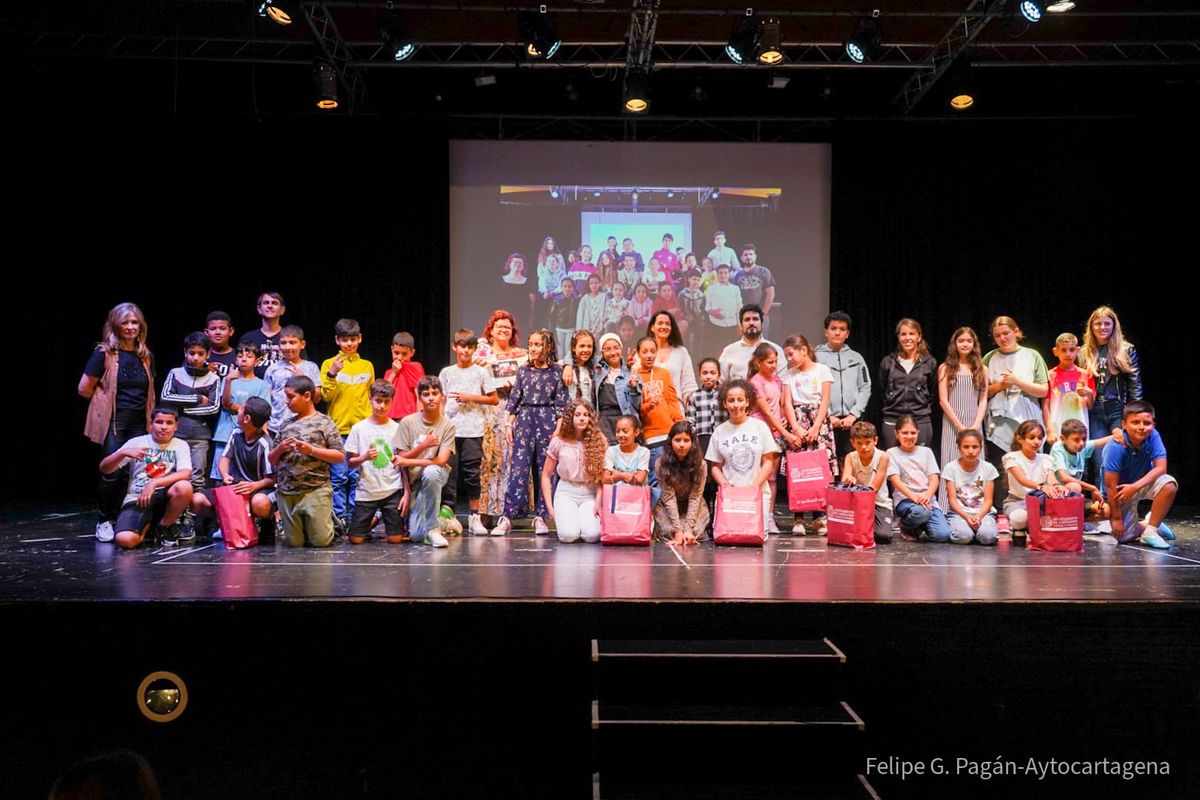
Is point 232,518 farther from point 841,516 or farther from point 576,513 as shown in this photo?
point 841,516

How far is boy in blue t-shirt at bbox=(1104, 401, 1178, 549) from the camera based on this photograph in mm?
5520

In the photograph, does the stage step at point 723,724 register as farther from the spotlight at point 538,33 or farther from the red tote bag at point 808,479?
the spotlight at point 538,33

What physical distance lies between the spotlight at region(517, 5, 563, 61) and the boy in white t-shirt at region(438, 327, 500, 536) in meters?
2.38

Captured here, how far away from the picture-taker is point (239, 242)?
8.38m

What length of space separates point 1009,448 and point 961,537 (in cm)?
140

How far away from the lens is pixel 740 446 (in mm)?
5684

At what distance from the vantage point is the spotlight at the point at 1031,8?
20.2 ft

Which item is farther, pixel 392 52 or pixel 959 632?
pixel 392 52

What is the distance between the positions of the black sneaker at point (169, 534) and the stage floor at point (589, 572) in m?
0.20

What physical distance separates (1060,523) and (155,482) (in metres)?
5.50

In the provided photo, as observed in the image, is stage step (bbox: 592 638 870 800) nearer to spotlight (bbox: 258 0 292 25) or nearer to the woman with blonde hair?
the woman with blonde hair

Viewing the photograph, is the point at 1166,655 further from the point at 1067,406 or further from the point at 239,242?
the point at 239,242

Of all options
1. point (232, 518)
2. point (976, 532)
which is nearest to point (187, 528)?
point (232, 518)

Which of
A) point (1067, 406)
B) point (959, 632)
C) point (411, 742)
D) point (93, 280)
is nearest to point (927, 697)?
point (959, 632)
